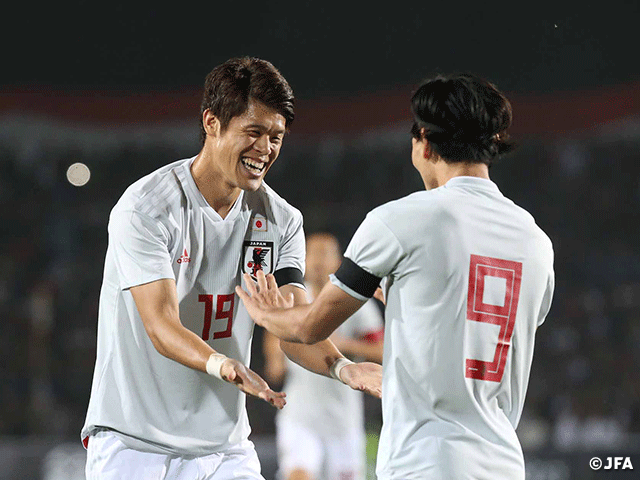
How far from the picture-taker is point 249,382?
2.41 m

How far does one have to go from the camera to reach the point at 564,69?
43.5 feet

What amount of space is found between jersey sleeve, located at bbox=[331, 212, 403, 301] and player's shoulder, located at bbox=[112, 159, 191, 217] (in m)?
0.71

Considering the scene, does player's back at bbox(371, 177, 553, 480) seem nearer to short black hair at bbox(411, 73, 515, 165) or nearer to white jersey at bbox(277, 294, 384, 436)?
short black hair at bbox(411, 73, 515, 165)

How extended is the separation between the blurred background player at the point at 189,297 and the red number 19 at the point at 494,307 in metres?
0.61

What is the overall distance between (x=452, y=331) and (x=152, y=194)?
1.08 meters

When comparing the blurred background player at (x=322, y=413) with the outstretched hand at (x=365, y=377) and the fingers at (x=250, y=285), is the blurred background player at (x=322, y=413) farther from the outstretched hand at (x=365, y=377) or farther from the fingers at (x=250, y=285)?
the fingers at (x=250, y=285)

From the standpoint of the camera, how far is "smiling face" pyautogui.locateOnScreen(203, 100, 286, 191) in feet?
9.37

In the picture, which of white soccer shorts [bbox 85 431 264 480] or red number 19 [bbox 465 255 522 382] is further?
white soccer shorts [bbox 85 431 264 480]

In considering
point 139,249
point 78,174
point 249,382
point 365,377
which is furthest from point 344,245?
point 249,382

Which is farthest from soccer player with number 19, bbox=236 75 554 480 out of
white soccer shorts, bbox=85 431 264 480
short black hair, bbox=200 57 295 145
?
white soccer shorts, bbox=85 431 264 480

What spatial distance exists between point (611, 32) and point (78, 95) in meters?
8.23

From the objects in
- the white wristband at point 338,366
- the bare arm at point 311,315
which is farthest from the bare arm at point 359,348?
the bare arm at point 311,315

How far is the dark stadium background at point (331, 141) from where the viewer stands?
10.1m

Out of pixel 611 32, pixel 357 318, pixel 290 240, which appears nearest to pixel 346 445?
pixel 357 318
